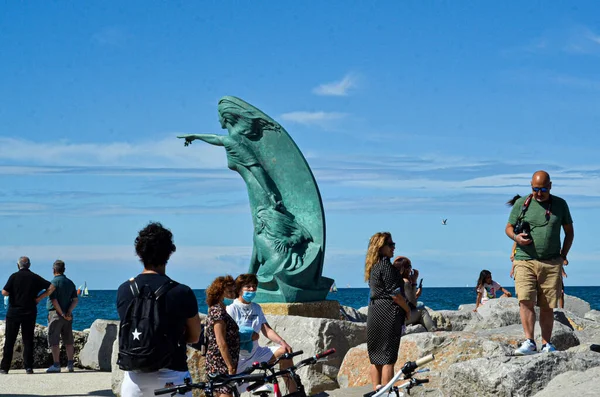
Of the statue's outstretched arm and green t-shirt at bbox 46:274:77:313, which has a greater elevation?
the statue's outstretched arm

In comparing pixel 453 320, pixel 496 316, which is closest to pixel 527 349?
pixel 496 316

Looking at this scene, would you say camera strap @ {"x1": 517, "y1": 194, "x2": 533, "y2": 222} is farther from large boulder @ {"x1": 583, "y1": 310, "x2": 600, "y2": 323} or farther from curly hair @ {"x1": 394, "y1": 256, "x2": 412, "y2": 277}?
large boulder @ {"x1": 583, "y1": 310, "x2": 600, "y2": 323}

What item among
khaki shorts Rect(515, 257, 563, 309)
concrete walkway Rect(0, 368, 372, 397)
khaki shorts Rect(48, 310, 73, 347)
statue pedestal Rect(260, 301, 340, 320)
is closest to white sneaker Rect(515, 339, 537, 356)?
khaki shorts Rect(515, 257, 563, 309)

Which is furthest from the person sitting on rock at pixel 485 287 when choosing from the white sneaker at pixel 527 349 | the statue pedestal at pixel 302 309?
the white sneaker at pixel 527 349

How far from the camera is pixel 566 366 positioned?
22.7 ft

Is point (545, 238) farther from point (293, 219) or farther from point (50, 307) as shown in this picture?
point (50, 307)

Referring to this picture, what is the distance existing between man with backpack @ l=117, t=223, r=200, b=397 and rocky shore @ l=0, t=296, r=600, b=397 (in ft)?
7.27

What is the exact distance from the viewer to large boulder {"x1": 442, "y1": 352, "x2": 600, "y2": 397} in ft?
22.1

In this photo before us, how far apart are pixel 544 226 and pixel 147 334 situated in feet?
14.3

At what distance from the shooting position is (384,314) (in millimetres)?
7641

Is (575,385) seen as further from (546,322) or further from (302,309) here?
(302,309)

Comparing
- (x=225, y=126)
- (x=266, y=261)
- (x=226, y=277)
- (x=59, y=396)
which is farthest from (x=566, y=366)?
(x=225, y=126)

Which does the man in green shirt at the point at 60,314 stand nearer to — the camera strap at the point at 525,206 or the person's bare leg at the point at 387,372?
the person's bare leg at the point at 387,372

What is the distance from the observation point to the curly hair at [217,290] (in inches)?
287
